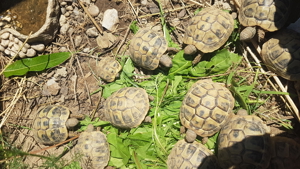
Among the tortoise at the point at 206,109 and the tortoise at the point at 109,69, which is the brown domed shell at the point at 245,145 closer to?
the tortoise at the point at 206,109

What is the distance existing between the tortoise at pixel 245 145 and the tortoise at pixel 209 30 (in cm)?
121

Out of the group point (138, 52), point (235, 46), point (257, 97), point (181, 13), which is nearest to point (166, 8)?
point (181, 13)

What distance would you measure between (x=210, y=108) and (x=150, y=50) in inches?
51.5

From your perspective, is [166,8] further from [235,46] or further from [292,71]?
[292,71]

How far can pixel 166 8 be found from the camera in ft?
13.8

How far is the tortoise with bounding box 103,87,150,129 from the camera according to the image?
373cm

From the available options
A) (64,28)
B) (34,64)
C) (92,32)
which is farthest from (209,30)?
(34,64)

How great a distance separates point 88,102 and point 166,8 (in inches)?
86.4

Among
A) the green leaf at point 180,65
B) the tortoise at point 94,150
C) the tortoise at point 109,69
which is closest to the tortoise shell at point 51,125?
the tortoise at point 94,150

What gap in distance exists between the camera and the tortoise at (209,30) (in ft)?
11.9

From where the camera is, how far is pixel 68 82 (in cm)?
439

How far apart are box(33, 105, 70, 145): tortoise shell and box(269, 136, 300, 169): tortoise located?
129 inches

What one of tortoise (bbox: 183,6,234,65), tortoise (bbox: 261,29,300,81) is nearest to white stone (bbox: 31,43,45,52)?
tortoise (bbox: 183,6,234,65)

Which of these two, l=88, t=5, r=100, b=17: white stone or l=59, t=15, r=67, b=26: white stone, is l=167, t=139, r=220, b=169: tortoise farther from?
l=59, t=15, r=67, b=26: white stone
